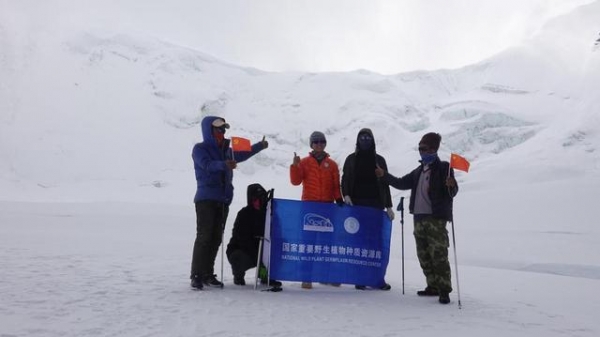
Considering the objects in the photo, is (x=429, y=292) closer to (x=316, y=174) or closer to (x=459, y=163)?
(x=459, y=163)

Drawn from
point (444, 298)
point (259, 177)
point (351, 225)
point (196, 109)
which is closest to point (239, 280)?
point (351, 225)

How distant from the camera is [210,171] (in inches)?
203

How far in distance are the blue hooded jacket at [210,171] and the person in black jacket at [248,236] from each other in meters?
0.34

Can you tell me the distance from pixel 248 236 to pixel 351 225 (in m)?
1.17

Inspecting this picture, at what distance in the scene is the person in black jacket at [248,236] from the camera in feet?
17.9

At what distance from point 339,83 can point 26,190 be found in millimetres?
51488

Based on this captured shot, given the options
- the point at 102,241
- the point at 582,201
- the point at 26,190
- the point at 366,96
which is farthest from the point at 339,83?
the point at 102,241

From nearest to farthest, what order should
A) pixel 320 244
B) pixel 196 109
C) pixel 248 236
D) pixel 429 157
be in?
pixel 429 157
pixel 320 244
pixel 248 236
pixel 196 109

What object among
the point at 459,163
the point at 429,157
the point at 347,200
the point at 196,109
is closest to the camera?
the point at 459,163

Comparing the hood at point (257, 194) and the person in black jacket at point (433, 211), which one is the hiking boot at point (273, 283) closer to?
the hood at point (257, 194)

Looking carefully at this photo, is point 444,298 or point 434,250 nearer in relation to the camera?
point 444,298

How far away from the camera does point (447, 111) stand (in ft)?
Answer: 210

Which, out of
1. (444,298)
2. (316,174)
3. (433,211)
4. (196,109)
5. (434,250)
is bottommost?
(444,298)

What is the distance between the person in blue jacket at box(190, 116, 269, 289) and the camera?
508 cm
